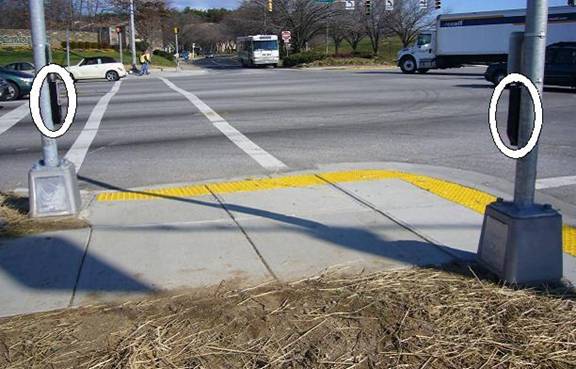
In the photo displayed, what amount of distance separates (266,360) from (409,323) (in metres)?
0.91

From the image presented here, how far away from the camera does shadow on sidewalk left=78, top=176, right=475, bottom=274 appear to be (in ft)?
14.8

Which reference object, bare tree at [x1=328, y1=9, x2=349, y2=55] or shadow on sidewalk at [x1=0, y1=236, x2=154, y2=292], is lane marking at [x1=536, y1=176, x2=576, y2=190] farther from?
bare tree at [x1=328, y1=9, x2=349, y2=55]

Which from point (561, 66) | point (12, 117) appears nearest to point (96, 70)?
point (12, 117)

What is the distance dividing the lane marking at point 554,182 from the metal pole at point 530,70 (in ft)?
10.9

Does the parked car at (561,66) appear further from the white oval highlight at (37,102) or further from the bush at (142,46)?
the bush at (142,46)

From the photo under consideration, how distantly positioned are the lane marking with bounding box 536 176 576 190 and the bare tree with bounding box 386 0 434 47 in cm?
7077

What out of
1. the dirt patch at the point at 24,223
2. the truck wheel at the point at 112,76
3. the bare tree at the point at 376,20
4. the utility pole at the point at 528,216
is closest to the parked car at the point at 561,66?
the utility pole at the point at 528,216

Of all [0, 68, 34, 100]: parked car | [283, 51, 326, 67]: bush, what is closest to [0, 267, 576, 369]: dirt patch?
[0, 68, 34, 100]: parked car

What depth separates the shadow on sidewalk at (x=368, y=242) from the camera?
4.50 meters

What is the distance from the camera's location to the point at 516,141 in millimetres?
3900

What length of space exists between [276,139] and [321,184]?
3.98 metres

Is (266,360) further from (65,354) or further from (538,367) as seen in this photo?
(538,367)

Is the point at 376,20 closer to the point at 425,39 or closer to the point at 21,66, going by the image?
the point at 425,39

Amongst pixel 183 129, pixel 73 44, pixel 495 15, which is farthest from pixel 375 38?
pixel 183 129
